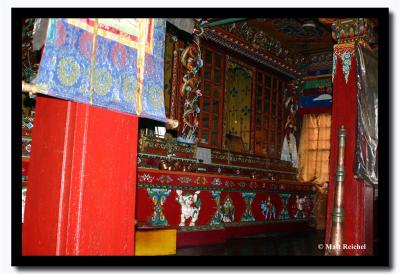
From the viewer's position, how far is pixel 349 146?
4.38 m

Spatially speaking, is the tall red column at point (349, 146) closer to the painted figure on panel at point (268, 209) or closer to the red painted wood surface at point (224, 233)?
the red painted wood surface at point (224, 233)

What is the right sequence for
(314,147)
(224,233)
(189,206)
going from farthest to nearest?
1. (314,147)
2. (224,233)
3. (189,206)

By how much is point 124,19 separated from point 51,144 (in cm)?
91

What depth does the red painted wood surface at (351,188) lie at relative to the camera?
4.33 metres

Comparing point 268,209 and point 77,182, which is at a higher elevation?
point 77,182

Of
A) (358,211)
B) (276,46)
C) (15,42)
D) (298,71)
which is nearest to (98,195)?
(15,42)

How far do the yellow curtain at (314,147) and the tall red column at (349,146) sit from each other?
4.79 meters

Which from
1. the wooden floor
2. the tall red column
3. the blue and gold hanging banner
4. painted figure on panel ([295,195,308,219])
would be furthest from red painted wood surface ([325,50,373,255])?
painted figure on panel ([295,195,308,219])

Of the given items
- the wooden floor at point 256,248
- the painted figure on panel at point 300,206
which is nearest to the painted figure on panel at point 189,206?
the wooden floor at point 256,248

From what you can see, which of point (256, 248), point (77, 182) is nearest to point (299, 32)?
point (256, 248)

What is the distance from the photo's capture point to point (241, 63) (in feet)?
25.7

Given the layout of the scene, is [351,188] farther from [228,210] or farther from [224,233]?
[228,210]

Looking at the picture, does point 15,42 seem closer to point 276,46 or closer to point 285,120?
point 276,46

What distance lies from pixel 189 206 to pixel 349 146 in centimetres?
216
